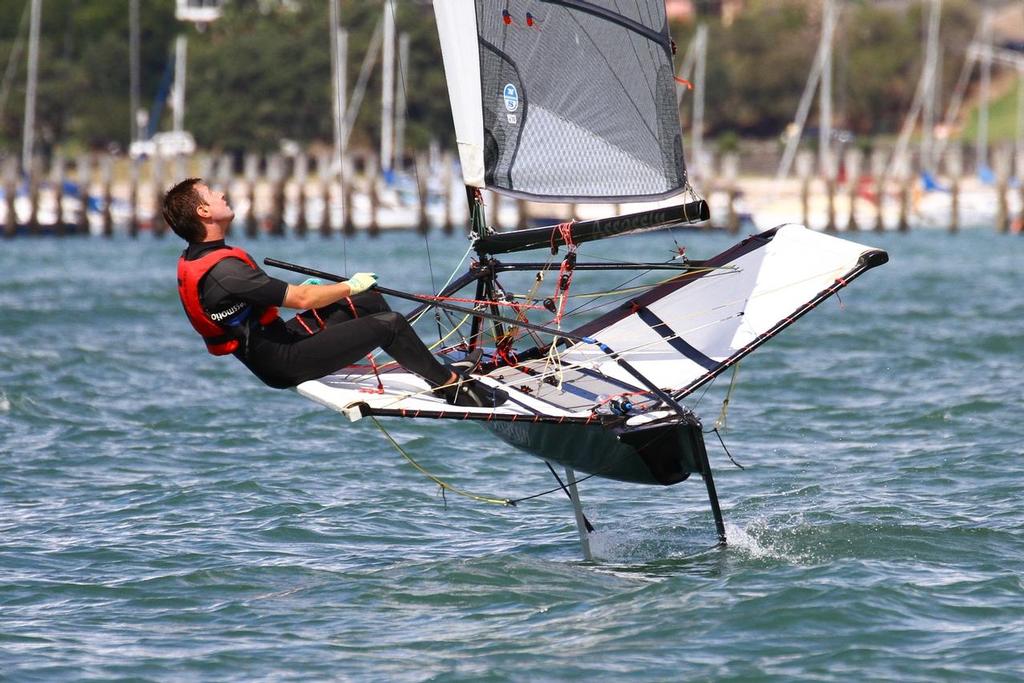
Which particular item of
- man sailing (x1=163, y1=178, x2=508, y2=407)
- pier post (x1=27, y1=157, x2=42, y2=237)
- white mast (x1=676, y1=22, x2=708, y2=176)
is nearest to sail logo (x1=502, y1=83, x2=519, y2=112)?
man sailing (x1=163, y1=178, x2=508, y2=407)

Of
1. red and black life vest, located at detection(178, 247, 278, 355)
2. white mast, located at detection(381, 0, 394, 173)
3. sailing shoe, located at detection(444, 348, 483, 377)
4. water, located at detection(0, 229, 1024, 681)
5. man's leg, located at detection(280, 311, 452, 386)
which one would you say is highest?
white mast, located at detection(381, 0, 394, 173)

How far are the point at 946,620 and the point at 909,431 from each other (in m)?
4.92

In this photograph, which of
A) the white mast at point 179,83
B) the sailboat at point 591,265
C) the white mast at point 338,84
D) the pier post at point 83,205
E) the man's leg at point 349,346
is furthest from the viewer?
the white mast at point 179,83

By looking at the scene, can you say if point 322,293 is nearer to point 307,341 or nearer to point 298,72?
point 307,341

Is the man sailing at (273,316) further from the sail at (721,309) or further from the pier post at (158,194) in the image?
the pier post at (158,194)

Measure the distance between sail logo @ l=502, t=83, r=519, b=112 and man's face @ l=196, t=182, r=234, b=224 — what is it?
1.72 metres

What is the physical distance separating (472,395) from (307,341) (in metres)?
0.78

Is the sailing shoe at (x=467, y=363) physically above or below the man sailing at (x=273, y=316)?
below

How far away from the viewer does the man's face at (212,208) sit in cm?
672

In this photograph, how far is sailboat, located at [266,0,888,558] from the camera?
6.91 meters

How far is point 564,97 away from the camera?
26.6 ft

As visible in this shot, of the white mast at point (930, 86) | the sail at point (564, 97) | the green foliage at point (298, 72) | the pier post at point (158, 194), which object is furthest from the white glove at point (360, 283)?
the green foliage at point (298, 72)

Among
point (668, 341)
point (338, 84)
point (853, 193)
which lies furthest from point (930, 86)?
point (668, 341)

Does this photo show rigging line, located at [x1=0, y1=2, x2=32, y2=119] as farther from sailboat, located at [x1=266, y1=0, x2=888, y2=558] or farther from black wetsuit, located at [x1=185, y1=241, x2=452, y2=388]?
black wetsuit, located at [x1=185, y1=241, x2=452, y2=388]
